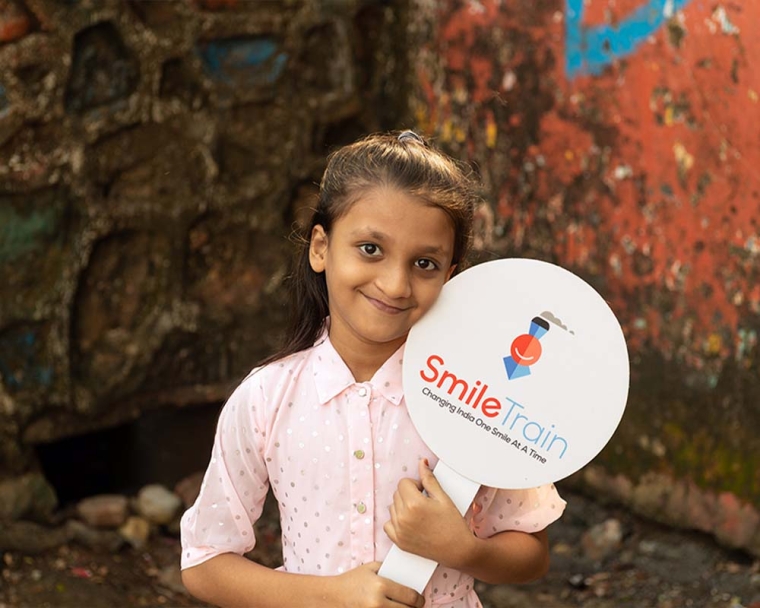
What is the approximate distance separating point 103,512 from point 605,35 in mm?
1912

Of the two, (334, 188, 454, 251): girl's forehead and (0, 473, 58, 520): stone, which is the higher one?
(334, 188, 454, 251): girl's forehead

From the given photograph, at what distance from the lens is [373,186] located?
152 centimetres

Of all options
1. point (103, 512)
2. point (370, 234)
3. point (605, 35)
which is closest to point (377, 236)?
point (370, 234)

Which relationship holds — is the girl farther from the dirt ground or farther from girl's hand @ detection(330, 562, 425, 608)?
the dirt ground

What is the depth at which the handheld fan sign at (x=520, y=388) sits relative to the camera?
146cm

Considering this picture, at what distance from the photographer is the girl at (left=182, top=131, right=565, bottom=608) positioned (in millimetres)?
1487

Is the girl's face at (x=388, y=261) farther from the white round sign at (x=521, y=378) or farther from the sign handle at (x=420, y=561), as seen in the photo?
the sign handle at (x=420, y=561)

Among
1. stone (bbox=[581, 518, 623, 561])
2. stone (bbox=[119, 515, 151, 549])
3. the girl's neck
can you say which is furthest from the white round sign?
stone (bbox=[119, 515, 151, 549])

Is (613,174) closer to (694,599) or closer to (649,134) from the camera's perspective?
(649,134)

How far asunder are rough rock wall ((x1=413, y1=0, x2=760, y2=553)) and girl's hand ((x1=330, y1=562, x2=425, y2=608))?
1.64m

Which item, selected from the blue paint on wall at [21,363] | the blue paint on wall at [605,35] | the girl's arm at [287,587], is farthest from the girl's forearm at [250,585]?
the blue paint on wall at [605,35]

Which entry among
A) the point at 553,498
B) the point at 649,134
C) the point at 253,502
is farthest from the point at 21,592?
the point at 649,134

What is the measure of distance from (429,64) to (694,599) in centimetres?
177

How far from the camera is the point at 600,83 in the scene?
122 inches
